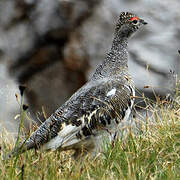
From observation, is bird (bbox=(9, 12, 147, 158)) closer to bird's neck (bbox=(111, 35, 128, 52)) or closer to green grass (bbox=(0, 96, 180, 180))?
green grass (bbox=(0, 96, 180, 180))

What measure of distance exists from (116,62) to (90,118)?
100cm

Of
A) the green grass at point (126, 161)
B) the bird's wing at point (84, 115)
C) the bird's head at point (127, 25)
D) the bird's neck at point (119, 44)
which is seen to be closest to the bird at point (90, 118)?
the bird's wing at point (84, 115)

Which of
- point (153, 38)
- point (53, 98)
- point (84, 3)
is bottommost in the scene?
point (53, 98)

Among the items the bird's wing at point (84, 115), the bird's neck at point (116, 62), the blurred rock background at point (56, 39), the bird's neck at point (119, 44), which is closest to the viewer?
the bird's wing at point (84, 115)

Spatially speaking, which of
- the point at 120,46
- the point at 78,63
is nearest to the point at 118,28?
the point at 120,46

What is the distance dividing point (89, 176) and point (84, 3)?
7283 millimetres

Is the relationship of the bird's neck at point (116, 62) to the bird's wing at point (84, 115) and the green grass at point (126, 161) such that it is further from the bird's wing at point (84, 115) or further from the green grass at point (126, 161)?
the green grass at point (126, 161)

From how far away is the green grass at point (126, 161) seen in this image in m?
4.45

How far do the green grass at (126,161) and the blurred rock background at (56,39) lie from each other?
5.20m

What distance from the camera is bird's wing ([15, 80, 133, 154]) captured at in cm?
556

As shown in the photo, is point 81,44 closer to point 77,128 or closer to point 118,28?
point 118,28

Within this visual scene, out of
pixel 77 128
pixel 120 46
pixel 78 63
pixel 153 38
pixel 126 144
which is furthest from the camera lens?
pixel 78 63

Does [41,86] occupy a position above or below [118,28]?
below

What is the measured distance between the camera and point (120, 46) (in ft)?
21.9
